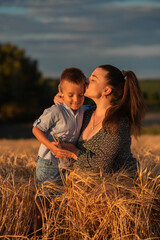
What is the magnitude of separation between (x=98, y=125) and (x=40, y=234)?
1.06m

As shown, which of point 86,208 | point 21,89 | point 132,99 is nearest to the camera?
point 86,208

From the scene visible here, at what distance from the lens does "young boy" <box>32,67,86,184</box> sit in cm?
284

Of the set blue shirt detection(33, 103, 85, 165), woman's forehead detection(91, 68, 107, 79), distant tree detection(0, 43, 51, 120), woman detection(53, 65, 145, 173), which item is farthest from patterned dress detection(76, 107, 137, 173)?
distant tree detection(0, 43, 51, 120)

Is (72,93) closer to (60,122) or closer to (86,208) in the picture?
(60,122)

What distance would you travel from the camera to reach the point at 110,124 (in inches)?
110

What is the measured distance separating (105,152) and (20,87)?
71.2 ft

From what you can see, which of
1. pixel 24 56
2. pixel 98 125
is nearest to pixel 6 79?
pixel 24 56

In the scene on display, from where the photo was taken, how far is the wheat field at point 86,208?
2484 millimetres

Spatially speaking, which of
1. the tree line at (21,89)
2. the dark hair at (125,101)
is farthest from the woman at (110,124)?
the tree line at (21,89)

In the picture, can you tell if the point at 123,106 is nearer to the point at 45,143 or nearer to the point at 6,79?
the point at 45,143

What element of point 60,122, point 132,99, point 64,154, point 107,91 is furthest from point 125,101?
point 64,154

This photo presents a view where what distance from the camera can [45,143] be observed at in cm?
278

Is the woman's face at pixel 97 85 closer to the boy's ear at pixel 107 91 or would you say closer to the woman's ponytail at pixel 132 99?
the boy's ear at pixel 107 91

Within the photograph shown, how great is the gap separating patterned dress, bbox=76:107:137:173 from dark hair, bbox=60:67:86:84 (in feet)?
1.56
